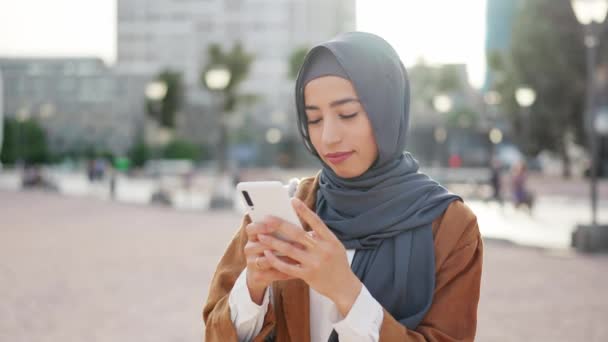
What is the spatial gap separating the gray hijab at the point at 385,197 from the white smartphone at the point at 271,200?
1.14ft

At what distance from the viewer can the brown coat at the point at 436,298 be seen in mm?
1998

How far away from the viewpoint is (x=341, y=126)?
6.82 feet

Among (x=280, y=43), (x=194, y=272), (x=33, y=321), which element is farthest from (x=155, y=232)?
(x=280, y=43)

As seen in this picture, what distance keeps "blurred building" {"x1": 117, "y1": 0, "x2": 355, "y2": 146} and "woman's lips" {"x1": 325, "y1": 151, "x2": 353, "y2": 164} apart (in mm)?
70025

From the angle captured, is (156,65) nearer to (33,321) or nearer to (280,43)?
(280,43)

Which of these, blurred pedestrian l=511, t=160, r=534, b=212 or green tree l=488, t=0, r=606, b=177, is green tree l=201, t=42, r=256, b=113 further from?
blurred pedestrian l=511, t=160, r=534, b=212

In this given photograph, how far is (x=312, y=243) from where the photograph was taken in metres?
1.79

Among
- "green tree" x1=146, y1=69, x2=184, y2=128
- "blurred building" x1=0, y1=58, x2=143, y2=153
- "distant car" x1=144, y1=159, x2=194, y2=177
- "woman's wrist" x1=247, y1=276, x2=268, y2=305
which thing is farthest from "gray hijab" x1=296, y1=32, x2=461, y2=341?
"blurred building" x1=0, y1=58, x2=143, y2=153

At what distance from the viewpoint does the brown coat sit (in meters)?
2.00

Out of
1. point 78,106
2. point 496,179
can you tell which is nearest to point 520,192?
point 496,179

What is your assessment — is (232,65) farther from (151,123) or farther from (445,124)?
(445,124)

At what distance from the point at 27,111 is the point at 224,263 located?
214 feet

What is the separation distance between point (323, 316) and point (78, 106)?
2565 inches

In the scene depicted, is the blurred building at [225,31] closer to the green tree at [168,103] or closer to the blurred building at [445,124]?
the blurred building at [445,124]
